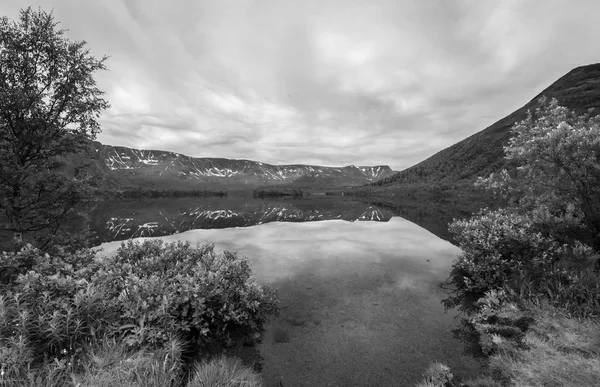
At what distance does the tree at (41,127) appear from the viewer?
1059cm

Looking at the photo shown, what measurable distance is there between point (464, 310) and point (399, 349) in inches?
225

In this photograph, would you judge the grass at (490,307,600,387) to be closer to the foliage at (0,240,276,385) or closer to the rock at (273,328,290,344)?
the rock at (273,328,290,344)

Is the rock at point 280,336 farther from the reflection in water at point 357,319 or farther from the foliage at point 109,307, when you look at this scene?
the foliage at point 109,307

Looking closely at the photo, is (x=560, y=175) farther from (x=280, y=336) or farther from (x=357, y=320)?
(x=280, y=336)

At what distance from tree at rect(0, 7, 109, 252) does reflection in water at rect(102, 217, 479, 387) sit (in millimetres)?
12206

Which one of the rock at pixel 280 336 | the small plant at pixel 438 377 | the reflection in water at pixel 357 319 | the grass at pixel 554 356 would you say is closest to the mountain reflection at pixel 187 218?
the reflection in water at pixel 357 319

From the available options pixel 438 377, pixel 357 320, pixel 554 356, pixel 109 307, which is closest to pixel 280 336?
pixel 357 320

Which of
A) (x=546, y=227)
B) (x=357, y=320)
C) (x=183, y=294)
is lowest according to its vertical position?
(x=357, y=320)

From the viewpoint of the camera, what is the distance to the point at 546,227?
14.3m

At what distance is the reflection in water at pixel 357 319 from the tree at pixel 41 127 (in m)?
12.2

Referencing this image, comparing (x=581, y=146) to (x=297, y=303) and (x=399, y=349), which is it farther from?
(x=297, y=303)

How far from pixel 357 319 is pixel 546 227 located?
12880 mm

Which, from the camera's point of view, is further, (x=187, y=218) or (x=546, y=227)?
(x=187, y=218)

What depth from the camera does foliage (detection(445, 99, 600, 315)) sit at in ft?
34.4
